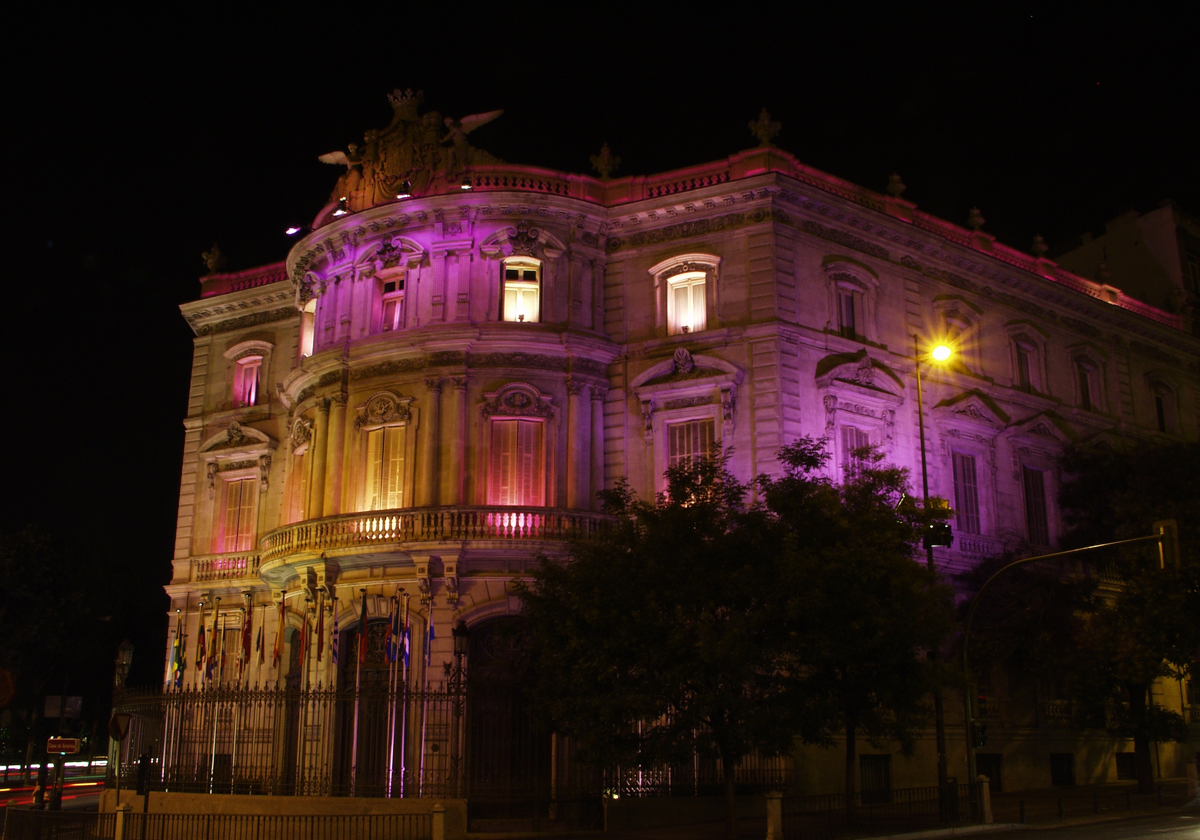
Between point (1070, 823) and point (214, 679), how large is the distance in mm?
24273

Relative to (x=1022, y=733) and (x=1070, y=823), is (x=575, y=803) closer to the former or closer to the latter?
(x=1070, y=823)

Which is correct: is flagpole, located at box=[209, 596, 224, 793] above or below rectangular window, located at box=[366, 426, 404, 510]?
below

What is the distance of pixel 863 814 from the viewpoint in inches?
984

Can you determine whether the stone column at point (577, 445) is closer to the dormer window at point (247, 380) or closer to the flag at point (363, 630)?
the flag at point (363, 630)

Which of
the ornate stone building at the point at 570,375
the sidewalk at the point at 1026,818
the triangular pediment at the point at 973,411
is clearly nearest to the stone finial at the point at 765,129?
the ornate stone building at the point at 570,375

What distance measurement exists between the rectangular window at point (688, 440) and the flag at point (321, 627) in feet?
31.4

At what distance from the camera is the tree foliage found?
21219 millimetres

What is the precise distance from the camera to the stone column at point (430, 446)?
3000cm

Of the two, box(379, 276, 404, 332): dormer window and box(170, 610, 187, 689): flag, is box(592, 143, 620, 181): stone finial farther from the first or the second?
box(170, 610, 187, 689): flag

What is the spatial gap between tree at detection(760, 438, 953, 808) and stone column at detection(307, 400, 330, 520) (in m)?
13.2

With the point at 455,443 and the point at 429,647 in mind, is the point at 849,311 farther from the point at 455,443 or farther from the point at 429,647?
the point at 429,647

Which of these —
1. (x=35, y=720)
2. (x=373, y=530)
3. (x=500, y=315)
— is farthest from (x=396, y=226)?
(x=35, y=720)

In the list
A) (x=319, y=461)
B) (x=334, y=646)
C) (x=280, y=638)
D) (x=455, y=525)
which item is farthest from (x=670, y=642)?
(x=319, y=461)

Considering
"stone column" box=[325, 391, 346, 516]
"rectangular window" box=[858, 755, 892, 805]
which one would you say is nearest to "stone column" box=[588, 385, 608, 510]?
"stone column" box=[325, 391, 346, 516]
